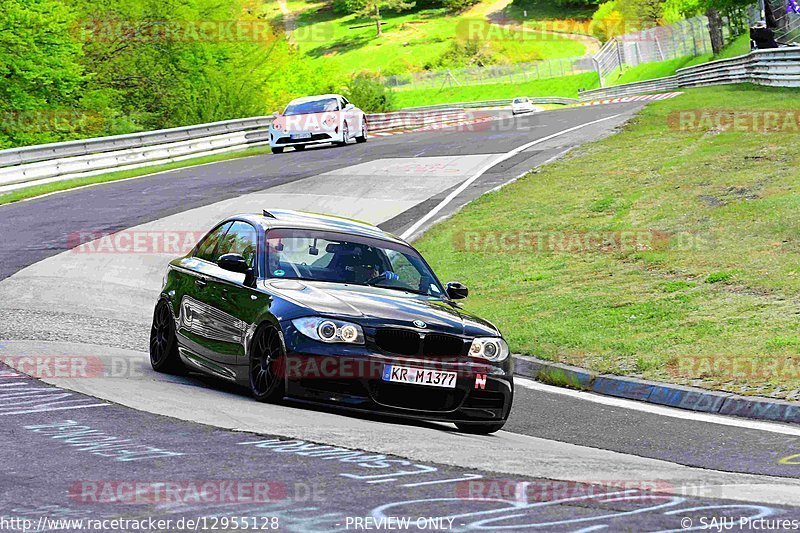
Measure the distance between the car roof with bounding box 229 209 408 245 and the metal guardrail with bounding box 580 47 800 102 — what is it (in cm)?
2802

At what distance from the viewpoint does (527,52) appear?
130 metres

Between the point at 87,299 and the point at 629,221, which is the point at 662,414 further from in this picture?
the point at 629,221

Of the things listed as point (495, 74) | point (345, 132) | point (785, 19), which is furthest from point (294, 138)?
point (495, 74)

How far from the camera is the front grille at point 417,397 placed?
8672 mm

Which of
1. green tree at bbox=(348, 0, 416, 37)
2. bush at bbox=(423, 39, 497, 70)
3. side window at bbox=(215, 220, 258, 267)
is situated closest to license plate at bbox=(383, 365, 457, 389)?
side window at bbox=(215, 220, 258, 267)

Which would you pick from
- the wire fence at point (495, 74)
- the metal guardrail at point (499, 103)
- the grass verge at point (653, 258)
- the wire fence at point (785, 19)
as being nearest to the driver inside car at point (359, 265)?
the grass verge at point (653, 258)

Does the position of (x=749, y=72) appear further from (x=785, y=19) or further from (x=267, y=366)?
(x=267, y=366)

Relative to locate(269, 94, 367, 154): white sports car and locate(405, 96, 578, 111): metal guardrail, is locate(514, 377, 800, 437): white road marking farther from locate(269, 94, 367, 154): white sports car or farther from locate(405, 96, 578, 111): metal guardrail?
locate(405, 96, 578, 111): metal guardrail

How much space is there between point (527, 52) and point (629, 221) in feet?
367

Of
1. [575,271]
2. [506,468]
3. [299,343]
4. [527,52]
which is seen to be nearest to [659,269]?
[575,271]

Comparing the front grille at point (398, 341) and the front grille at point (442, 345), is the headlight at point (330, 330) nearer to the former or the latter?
the front grille at point (398, 341)

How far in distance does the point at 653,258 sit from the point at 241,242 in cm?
837

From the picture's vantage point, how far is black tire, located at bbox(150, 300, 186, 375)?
10.8 m

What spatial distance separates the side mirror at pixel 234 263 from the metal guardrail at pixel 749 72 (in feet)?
96.4
